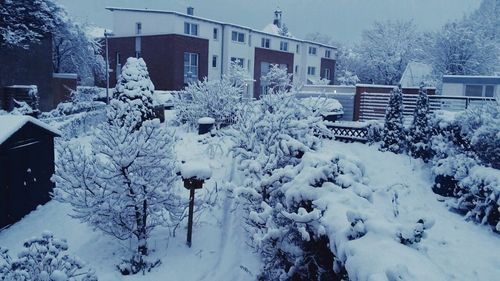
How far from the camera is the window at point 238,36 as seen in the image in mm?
41800

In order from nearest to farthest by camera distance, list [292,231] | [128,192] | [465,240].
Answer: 1. [292,231]
2. [128,192]
3. [465,240]

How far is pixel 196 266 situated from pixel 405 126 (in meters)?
10.5

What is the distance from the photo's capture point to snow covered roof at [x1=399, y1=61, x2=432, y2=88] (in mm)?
38281

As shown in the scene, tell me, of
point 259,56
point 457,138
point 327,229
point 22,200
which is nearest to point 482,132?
point 457,138

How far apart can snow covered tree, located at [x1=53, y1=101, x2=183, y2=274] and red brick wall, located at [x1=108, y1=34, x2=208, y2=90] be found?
29.3 meters

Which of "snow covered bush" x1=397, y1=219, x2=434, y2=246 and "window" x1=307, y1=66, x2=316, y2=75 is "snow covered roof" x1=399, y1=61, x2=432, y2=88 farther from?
"snow covered bush" x1=397, y1=219, x2=434, y2=246

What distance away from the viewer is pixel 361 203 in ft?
17.1

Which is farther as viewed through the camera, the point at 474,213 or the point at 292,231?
the point at 474,213

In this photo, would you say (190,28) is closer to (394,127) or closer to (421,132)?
(394,127)

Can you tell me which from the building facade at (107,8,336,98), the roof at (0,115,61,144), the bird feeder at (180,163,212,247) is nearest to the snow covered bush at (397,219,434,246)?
the bird feeder at (180,163,212,247)

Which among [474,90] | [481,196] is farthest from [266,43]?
[481,196]

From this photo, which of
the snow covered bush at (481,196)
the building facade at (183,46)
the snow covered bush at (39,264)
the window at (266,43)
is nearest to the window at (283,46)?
the building facade at (183,46)

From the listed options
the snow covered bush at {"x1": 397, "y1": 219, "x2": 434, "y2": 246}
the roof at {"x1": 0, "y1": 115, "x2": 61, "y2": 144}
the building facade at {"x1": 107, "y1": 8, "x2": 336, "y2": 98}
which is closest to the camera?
the snow covered bush at {"x1": 397, "y1": 219, "x2": 434, "y2": 246}

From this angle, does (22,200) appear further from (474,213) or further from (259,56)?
(259,56)
